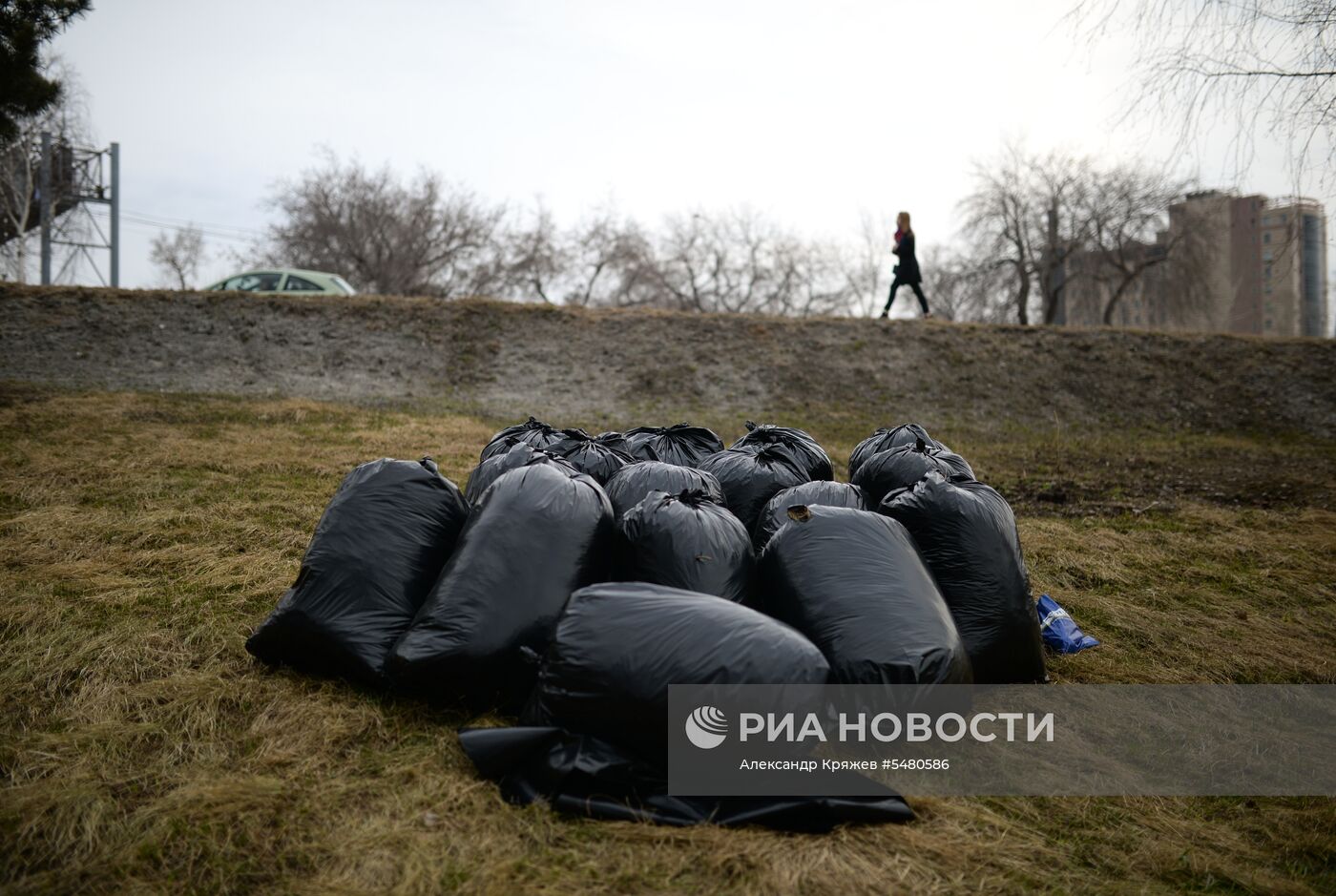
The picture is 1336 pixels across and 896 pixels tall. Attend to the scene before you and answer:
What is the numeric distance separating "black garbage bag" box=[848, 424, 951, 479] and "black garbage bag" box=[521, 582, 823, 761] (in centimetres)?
195

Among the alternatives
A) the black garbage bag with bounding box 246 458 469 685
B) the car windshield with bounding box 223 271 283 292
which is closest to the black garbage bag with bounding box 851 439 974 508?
the black garbage bag with bounding box 246 458 469 685

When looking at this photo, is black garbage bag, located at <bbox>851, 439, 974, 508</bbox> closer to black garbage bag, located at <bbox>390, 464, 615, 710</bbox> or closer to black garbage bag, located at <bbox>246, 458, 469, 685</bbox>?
black garbage bag, located at <bbox>390, 464, 615, 710</bbox>

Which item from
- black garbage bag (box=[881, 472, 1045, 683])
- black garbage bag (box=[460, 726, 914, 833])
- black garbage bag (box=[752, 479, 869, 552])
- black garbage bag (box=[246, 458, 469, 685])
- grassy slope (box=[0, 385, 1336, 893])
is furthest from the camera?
black garbage bag (box=[752, 479, 869, 552])

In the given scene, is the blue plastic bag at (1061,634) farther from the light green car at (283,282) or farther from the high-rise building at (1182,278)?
the high-rise building at (1182,278)

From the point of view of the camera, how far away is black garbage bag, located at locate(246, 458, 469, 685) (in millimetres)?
2500

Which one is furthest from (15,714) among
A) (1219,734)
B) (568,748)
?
(1219,734)

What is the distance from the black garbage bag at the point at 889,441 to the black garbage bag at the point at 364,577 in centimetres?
220

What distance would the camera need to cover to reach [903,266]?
1109 cm

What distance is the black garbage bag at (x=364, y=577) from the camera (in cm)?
250

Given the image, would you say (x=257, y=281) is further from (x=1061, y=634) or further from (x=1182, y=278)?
(x=1182, y=278)

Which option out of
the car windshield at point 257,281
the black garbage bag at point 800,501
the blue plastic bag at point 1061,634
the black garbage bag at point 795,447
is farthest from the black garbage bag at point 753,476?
the car windshield at point 257,281

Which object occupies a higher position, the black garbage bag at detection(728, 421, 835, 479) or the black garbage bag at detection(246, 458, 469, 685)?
the black garbage bag at detection(728, 421, 835, 479)

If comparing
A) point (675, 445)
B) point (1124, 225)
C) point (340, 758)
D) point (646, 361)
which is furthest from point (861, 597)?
point (1124, 225)

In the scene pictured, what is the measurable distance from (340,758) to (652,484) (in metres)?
1.47
